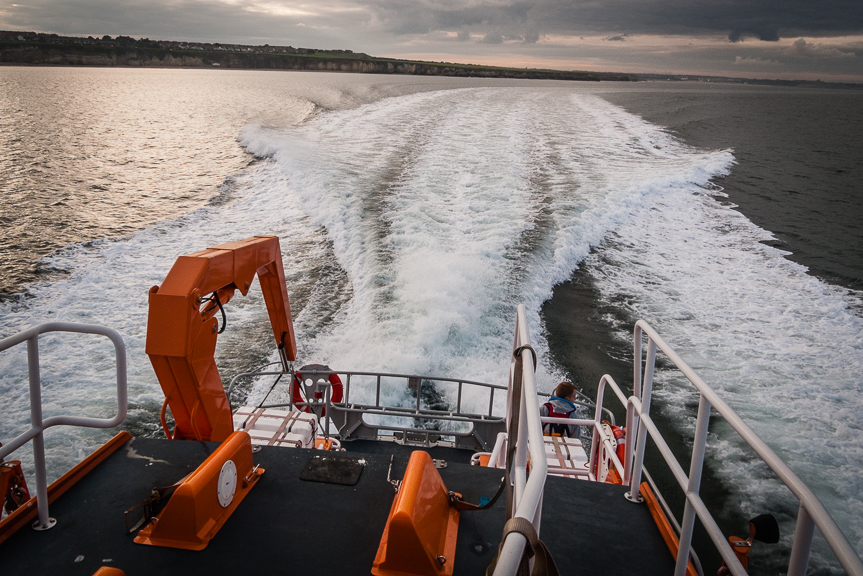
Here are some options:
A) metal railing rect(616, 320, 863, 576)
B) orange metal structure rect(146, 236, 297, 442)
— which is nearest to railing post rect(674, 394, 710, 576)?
metal railing rect(616, 320, 863, 576)

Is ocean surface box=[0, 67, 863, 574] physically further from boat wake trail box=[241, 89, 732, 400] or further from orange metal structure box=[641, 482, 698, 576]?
orange metal structure box=[641, 482, 698, 576]

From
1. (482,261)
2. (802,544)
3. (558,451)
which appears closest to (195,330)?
(802,544)

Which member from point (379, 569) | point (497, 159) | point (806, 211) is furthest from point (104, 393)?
point (806, 211)

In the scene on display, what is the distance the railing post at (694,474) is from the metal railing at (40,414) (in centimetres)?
237

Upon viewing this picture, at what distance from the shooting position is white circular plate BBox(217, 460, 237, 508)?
99.3 inches

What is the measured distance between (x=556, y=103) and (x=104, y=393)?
29.2 meters

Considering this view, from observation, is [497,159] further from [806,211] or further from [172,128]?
[172,128]

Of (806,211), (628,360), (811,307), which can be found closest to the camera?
(628,360)

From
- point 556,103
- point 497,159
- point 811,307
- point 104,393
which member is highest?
point 556,103

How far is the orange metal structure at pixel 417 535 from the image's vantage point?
2.19 meters

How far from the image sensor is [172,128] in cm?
2592

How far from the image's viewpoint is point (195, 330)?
2959mm

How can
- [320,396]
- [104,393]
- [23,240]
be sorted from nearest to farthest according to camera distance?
[320,396] < [104,393] < [23,240]

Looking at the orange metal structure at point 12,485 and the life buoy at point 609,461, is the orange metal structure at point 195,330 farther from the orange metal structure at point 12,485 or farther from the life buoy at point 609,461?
the life buoy at point 609,461
